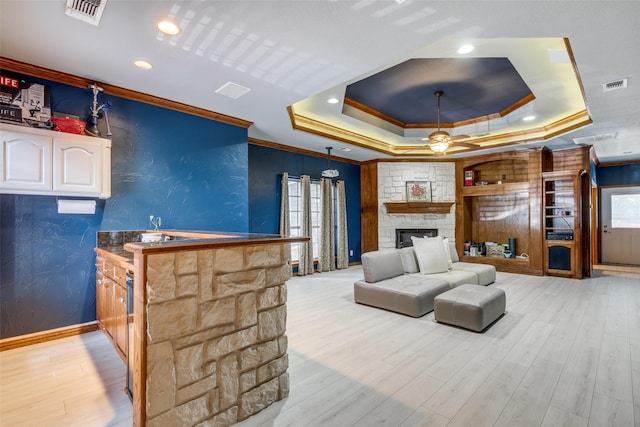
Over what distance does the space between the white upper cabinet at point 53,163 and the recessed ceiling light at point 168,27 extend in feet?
4.68

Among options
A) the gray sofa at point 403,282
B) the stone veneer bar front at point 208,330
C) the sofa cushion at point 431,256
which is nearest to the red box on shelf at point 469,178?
the gray sofa at point 403,282

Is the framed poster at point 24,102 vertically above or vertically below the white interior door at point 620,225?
above

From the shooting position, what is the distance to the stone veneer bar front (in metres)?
1.51

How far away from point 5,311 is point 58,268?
515 millimetres

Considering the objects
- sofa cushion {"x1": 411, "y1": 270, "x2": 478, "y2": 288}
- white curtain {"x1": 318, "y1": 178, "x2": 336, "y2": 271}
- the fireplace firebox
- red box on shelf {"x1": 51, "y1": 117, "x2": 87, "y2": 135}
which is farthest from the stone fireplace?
red box on shelf {"x1": 51, "y1": 117, "x2": 87, "y2": 135}

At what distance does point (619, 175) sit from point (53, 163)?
37.2 ft

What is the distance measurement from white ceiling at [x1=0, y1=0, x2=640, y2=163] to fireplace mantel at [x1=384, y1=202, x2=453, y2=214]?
382 cm

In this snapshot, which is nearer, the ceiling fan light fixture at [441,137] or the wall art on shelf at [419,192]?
the ceiling fan light fixture at [441,137]

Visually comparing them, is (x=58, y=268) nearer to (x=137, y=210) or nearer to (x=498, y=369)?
(x=137, y=210)

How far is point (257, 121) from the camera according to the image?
14.8ft

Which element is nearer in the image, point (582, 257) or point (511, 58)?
point (511, 58)

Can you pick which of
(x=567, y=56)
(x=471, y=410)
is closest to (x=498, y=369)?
(x=471, y=410)

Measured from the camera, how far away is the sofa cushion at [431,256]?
455cm

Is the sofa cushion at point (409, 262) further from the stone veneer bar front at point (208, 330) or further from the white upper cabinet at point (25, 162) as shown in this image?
the white upper cabinet at point (25, 162)
